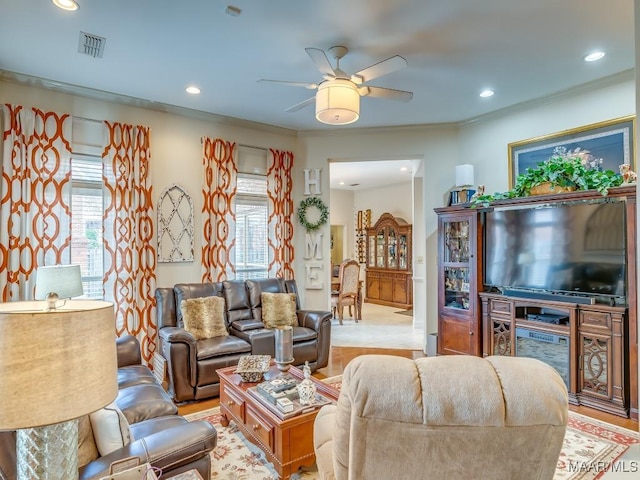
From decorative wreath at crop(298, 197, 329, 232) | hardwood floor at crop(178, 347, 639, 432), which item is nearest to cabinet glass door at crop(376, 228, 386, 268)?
decorative wreath at crop(298, 197, 329, 232)

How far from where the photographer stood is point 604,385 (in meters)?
3.21

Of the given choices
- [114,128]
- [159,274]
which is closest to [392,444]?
[159,274]

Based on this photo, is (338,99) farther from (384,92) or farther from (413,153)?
(413,153)

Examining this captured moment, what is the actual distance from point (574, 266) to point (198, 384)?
3798 mm

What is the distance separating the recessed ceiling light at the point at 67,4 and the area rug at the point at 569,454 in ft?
10.7

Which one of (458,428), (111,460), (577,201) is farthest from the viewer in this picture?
(577,201)

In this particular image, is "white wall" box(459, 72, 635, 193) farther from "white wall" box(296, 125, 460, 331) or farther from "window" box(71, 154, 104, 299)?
"window" box(71, 154, 104, 299)

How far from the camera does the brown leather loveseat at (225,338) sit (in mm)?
3329

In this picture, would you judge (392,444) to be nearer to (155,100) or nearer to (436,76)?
(436,76)

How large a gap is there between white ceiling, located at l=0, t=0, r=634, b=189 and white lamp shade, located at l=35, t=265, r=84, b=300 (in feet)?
6.20

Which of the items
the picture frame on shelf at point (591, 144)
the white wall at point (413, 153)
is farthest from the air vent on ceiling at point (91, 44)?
the picture frame on shelf at point (591, 144)

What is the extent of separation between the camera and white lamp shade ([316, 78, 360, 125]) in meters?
2.78

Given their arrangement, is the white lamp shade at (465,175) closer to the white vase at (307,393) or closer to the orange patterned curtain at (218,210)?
the orange patterned curtain at (218,210)

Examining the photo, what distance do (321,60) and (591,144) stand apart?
311cm
